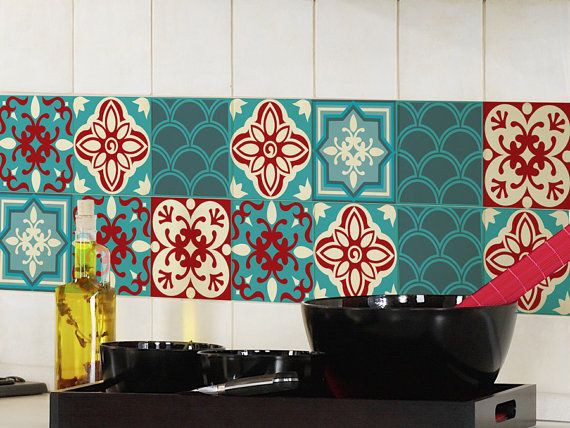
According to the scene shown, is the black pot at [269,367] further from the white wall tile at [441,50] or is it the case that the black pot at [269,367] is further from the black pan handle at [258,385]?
the white wall tile at [441,50]

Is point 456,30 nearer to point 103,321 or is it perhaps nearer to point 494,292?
point 494,292

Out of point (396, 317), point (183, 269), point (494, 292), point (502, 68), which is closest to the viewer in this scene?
point (396, 317)

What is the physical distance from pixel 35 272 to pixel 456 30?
845mm

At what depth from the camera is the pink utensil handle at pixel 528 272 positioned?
1.56 meters

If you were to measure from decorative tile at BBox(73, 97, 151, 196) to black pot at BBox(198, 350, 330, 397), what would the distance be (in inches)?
22.7

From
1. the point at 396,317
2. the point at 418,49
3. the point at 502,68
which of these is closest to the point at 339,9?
the point at 418,49

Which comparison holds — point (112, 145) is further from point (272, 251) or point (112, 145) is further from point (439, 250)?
point (439, 250)

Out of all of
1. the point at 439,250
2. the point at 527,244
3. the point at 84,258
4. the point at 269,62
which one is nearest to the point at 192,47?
the point at 269,62

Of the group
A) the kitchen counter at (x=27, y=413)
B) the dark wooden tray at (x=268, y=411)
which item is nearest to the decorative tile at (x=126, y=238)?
the kitchen counter at (x=27, y=413)

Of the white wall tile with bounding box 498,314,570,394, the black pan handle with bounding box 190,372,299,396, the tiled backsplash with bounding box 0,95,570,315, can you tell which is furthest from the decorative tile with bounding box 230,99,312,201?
the black pan handle with bounding box 190,372,299,396

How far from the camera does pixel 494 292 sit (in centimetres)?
158

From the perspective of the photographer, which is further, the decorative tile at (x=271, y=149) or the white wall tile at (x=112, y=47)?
the white wall tile at (x=112, y=47)

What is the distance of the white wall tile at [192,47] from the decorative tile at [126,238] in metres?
0.20

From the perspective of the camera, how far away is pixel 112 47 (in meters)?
2.10
